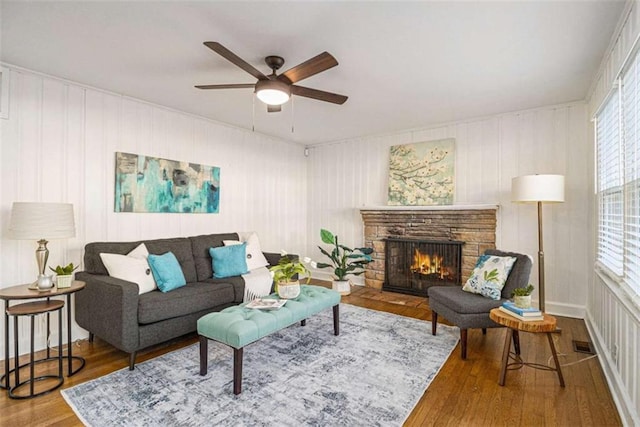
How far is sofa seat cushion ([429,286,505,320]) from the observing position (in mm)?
2746

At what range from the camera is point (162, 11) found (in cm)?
207

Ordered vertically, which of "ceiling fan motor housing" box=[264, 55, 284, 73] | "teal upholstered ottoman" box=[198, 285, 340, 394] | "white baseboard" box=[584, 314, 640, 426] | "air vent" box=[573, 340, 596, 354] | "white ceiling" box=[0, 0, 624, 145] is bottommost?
"air vent" box=[573, 340, 596, 354]

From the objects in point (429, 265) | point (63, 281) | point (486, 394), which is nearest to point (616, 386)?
point (486, 394)

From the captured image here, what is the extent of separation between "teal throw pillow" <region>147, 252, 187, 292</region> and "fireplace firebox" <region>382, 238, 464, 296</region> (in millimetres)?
3181

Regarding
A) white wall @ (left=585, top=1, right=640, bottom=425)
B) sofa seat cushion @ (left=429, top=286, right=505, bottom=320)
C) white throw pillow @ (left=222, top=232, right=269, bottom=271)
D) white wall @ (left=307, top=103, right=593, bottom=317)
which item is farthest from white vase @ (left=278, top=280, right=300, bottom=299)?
white wall @ (left=307, top=103, right=593, bottom=317)

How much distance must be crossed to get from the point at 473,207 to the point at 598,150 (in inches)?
56.8

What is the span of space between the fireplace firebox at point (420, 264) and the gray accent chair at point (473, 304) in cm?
140

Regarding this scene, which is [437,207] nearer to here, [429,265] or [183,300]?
[429,265]

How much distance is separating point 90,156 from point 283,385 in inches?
117

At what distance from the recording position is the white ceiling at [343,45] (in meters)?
2.05

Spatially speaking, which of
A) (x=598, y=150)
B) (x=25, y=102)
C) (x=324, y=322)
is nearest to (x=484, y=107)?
(x=598, y=150)

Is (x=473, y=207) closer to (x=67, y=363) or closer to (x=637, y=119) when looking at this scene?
(x=637, y=119)

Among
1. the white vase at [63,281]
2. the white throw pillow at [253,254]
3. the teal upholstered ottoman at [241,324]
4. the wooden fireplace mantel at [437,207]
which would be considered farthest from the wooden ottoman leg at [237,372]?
the wooden fireplace mantel at [437,207]

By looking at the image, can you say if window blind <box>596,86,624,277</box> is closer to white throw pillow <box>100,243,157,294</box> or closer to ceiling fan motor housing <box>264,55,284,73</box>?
ceiling fan motor housing <box>264,55,284,73</box>
